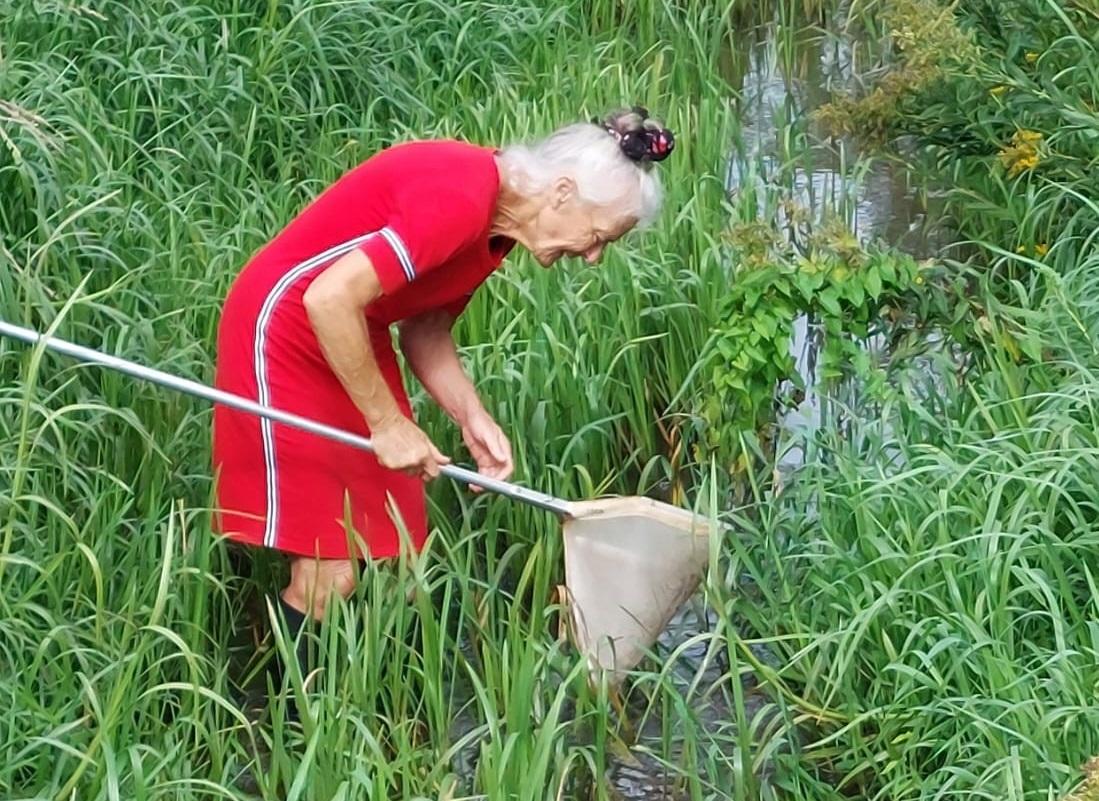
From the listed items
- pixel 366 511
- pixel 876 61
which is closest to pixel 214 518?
pixel 366 511

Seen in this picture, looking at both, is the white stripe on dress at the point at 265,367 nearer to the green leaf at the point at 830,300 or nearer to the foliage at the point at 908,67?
the green leaf at the point at 830,300

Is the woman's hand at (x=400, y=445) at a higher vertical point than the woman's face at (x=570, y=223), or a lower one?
lower

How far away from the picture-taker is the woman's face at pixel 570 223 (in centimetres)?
268

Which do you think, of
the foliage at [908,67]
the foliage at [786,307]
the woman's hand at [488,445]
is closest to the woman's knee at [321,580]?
the woman's hand at [488,445]

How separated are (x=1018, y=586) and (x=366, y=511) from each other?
42.5 inches

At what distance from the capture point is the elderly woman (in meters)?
2.58

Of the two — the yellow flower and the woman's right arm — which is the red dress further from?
the yellow flower

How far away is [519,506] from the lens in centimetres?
338

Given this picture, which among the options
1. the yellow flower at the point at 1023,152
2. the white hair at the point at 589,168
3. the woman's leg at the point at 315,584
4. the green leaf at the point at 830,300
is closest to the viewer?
the white hair at the point at 589,168

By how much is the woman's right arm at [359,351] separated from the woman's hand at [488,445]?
0.34 meters

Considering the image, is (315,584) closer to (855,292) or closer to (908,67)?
(855,292)

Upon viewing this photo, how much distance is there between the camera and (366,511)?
2895mm

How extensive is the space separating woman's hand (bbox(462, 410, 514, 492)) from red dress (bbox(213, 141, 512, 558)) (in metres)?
0.22

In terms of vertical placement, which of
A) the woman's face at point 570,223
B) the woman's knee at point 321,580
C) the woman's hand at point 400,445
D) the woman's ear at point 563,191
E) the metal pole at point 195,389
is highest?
the woman's ear at point 563,191
